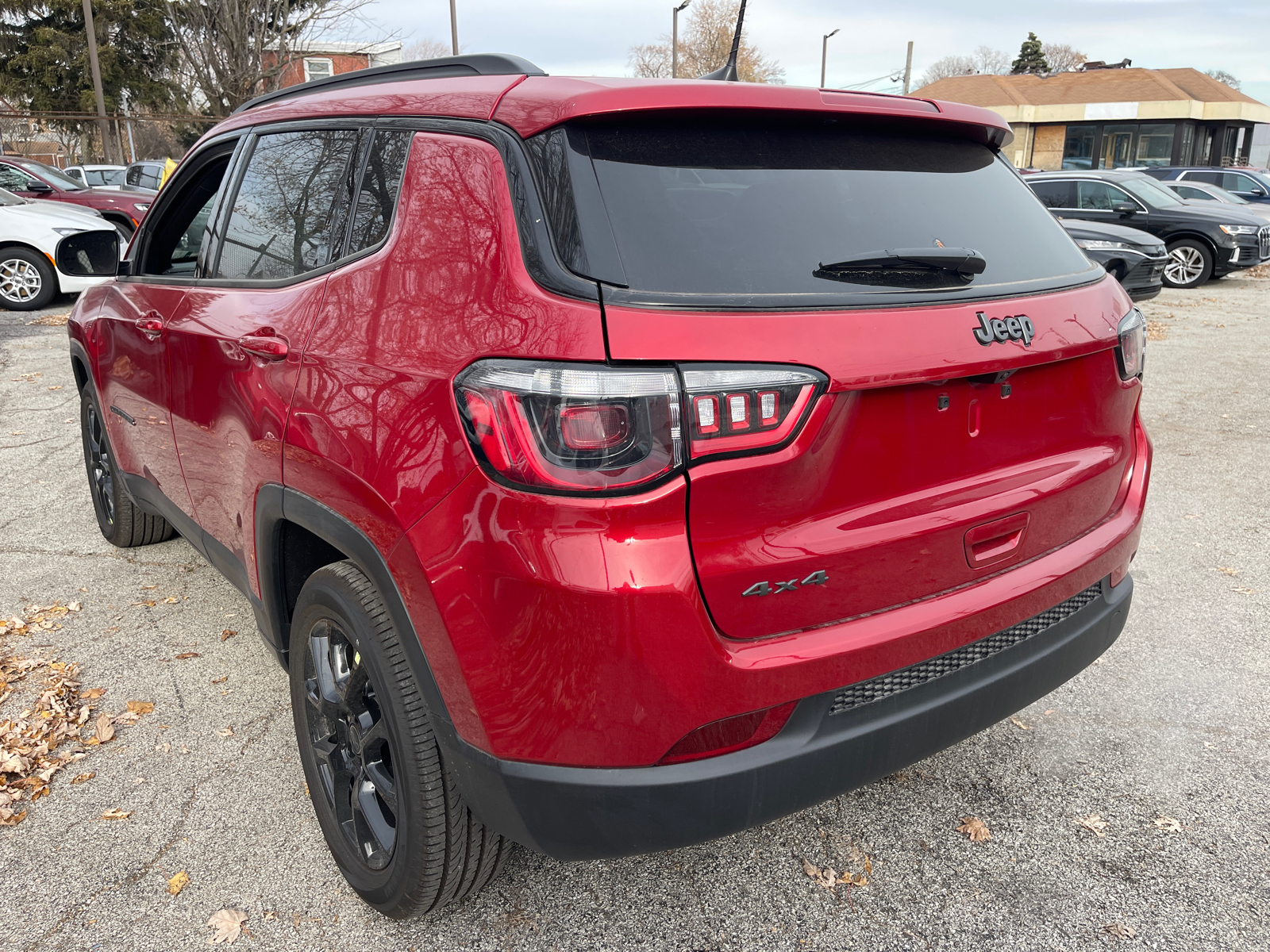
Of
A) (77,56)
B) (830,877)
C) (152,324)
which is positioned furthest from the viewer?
(77,56)

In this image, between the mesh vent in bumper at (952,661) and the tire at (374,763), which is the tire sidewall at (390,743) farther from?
the mesh vent in bumper at (952,661)

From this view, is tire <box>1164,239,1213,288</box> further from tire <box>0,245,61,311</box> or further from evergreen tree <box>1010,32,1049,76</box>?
evergreen tree <box>1010,32,1049,76</box>

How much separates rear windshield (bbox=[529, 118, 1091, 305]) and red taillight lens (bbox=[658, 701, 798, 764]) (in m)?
0.75

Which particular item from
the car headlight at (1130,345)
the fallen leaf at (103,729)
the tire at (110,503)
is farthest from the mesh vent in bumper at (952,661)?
the tire at (110,503)

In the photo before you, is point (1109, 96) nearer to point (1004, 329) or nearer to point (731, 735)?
point (1004, 329)

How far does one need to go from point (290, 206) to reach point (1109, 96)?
185 ft

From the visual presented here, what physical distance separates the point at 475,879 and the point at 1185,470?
5241 mm

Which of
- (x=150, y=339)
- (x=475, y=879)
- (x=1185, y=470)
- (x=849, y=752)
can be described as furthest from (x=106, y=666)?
(x=1185, y=470)

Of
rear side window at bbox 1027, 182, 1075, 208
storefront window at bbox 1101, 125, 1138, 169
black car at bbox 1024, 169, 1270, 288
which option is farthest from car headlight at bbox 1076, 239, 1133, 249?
storefront window at bbox 1101, 125, 1138, 169

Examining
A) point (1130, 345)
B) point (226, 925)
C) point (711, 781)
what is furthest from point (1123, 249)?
point (226, 925)

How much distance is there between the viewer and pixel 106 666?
11.1 feet

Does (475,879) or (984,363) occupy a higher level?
(984,363)

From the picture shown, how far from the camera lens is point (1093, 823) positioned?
253cm

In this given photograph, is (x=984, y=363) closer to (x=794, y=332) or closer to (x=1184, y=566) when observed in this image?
(x=794, y=332)
